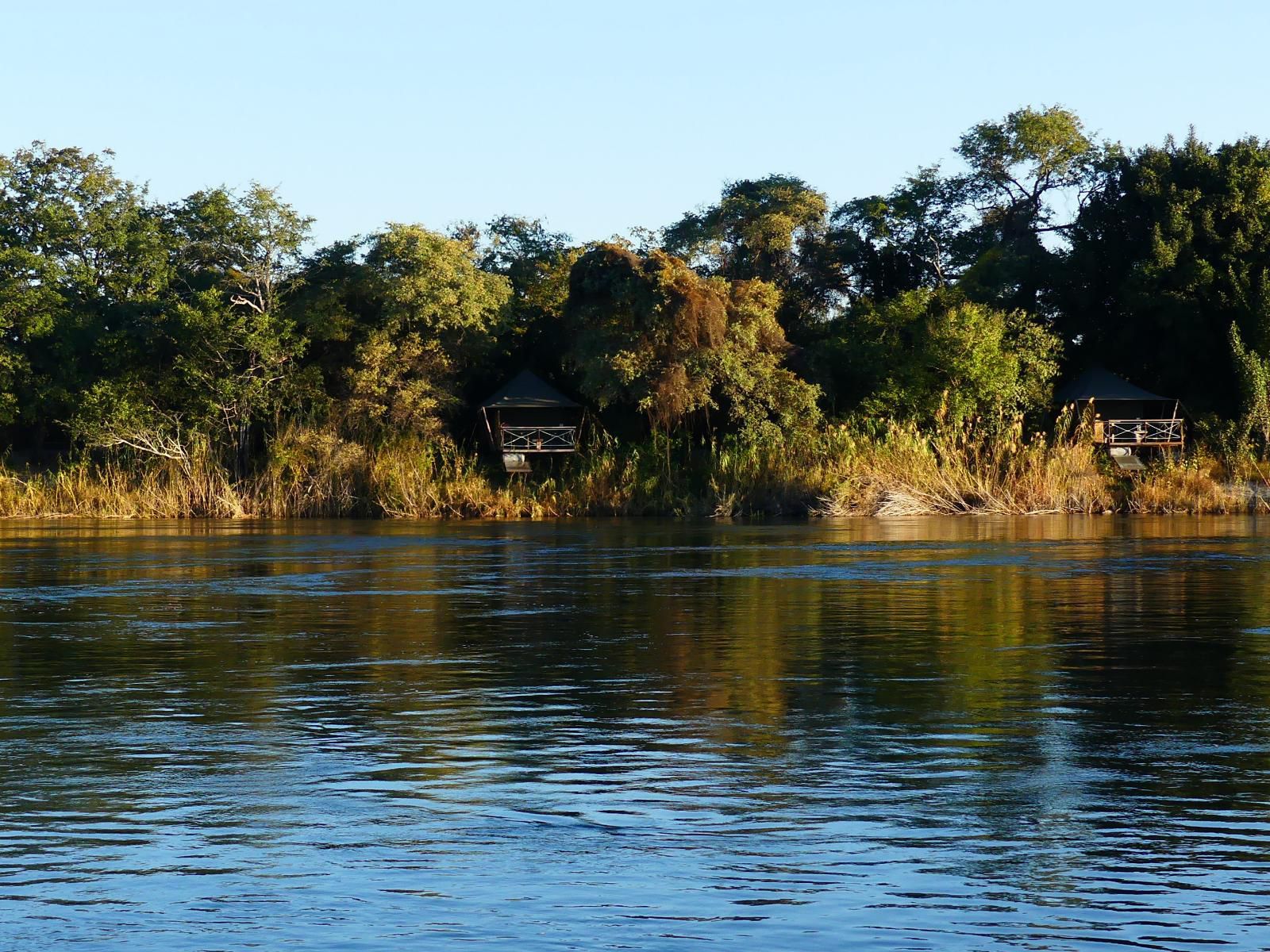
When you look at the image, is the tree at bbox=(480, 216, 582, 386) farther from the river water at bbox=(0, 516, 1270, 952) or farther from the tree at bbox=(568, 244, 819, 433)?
the river water at bbox=(0, 516, 1270, 952)

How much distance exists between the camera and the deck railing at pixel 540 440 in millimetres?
46094

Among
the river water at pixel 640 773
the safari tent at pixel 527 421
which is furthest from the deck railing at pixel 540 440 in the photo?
the river water at pixel 640 773

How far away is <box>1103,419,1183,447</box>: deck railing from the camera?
45188 mm

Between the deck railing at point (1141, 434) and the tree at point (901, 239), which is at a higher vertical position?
the tree at point (901, 239)

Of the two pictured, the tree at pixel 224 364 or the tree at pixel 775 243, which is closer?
the tree at pixel 224 364

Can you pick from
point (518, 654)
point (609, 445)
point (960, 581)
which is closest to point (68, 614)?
point (518, 654)

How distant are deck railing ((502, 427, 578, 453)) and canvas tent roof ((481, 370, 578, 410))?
0.72 m

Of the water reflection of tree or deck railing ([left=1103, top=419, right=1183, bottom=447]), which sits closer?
the water reflection of tree

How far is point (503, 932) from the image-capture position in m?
5.46

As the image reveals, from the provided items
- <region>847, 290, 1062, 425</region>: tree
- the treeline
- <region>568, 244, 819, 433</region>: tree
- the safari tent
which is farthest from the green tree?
the safari tent

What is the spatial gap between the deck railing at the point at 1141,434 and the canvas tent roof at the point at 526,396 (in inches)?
589

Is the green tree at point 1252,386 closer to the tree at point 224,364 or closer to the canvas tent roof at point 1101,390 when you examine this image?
the canvas tent roof at point 1101,390

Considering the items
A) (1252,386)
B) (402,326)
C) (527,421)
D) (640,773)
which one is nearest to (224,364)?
(402,326)

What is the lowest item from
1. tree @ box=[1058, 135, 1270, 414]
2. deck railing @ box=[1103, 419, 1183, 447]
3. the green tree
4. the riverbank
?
the riverbank
